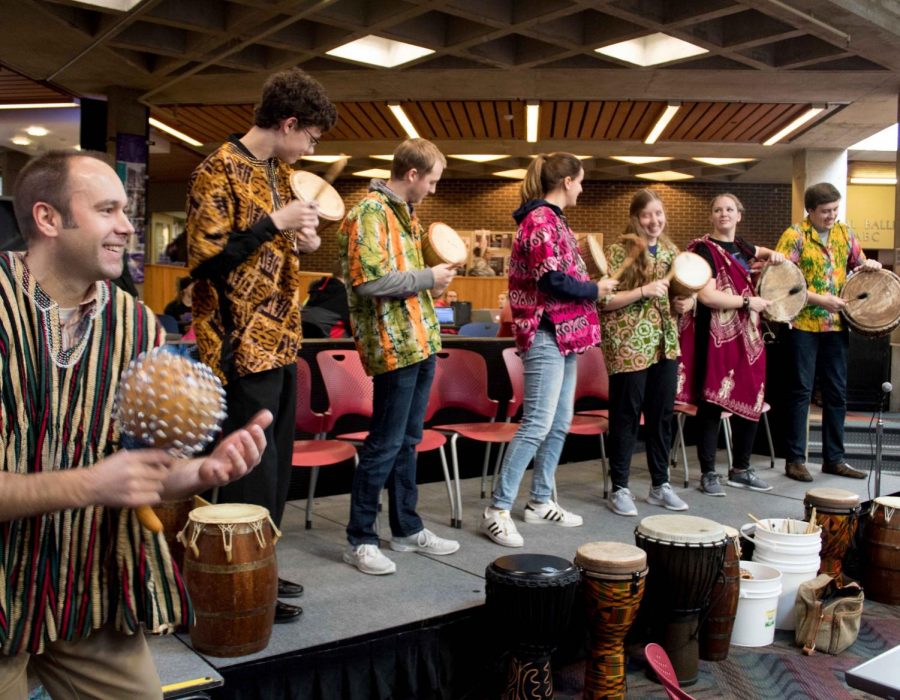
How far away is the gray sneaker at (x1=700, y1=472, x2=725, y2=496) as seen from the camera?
4.78 meters

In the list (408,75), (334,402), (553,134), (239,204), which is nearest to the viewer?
(239,204)

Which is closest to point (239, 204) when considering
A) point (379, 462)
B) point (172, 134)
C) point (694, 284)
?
point (379, 462)

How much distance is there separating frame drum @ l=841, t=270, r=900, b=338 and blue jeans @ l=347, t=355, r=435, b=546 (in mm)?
2926

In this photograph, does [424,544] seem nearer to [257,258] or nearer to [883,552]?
[257,258]

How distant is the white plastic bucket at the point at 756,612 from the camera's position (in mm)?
3428

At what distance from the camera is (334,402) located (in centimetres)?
398

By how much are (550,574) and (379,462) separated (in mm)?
751

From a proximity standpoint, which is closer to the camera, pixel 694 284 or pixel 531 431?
pixel 531 431

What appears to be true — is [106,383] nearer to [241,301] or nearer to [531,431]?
[241,301]

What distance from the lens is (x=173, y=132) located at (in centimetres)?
1127

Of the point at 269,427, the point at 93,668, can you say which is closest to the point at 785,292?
the point at 269,427

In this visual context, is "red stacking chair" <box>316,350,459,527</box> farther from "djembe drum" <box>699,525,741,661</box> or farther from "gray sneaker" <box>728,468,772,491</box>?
"gray sneaker" <box>728,468,772,491</box>

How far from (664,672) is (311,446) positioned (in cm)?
236

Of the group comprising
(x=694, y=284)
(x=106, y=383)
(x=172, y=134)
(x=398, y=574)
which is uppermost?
(x=172, y=134)
